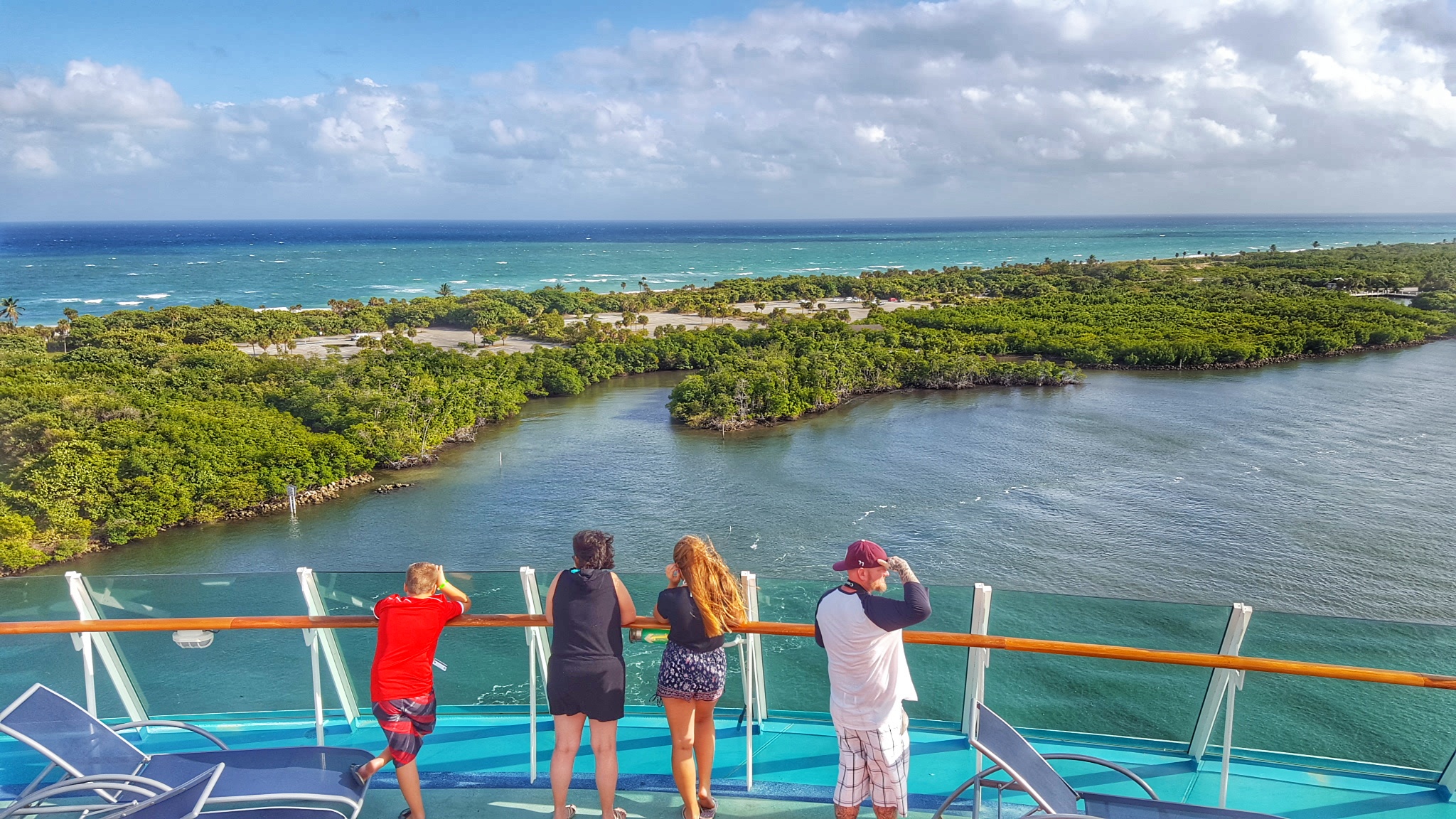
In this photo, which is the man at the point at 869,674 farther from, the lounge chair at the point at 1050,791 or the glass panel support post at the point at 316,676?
the glass panel support post at the point at 316,676

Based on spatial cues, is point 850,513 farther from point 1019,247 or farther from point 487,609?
point 1019,247

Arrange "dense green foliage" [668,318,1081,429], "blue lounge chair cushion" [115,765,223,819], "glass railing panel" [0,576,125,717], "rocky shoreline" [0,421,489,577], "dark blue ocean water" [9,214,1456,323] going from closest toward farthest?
"blue lounge chair cushion" [115,765,223,819]
"glass railing panel" [0,576,125,717]
"rocky shoreline" [0,421,489,577]
"dense green foliage" [668,318,1081,429]
"dark blue ocean water" [9,214,1456,323]

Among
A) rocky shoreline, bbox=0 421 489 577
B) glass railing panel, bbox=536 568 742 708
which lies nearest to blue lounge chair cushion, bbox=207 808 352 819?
glass railing panel, bbox=536 568 742 708

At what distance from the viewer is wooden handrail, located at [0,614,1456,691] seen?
3604mm

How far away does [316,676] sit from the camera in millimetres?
4484

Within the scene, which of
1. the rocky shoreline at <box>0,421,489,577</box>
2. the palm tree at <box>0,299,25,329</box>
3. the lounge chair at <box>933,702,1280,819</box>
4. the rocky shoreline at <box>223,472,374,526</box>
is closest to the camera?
the lounge chair at <box>933,702,1280,819</box>

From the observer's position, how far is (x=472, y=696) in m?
4.71

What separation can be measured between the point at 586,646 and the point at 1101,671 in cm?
280

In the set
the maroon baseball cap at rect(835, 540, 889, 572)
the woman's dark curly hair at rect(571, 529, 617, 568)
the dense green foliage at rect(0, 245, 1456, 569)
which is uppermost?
the maroon baseball cap at rect(835, 540, 889, 572)

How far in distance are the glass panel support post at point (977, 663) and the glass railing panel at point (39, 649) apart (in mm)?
4379

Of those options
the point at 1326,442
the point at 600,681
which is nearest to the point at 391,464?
the point at 600,681

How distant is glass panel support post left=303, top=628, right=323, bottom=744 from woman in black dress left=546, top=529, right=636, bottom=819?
157cm

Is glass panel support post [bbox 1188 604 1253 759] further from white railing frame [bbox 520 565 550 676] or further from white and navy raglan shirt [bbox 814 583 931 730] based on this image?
white railing frame [bbox 520 565 550 676]

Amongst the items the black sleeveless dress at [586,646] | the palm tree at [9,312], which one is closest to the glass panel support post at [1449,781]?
the black sleeveless dress at [586,646]
